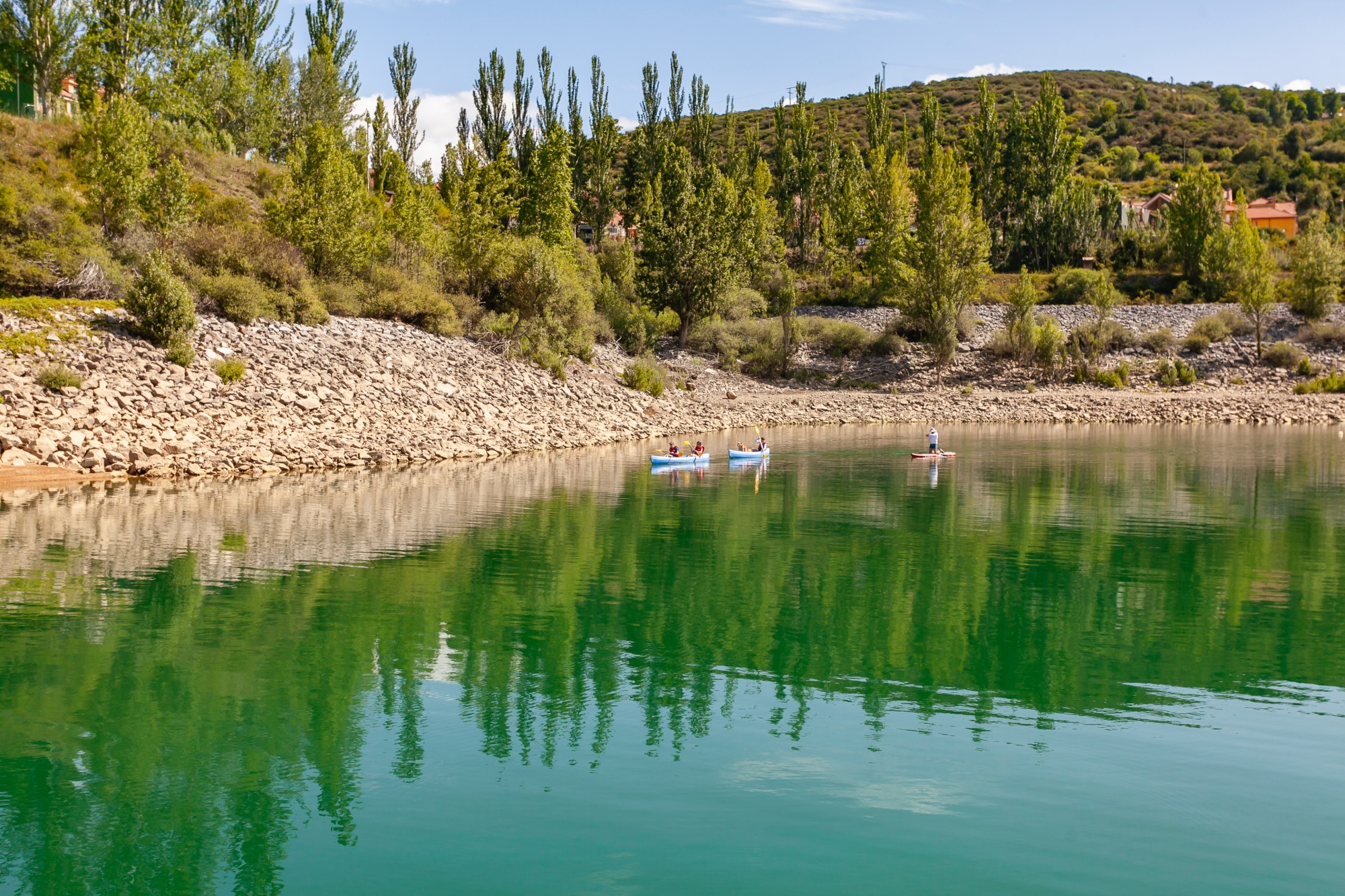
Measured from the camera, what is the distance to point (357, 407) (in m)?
36.5

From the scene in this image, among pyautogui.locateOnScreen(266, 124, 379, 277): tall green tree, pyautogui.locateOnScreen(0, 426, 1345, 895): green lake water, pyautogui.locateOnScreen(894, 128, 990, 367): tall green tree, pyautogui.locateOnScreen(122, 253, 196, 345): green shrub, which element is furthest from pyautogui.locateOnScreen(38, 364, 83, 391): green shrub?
pyautogui.locateOnScreen(894, 128, 990, 367): tall green tree

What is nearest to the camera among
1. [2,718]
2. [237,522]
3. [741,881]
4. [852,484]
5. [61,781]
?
[741,881]

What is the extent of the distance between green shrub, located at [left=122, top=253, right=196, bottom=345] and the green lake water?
38.4 feet

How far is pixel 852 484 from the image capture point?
31.7 m

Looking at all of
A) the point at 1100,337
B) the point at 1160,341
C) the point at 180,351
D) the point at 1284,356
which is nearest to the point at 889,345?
the point at 1100,337

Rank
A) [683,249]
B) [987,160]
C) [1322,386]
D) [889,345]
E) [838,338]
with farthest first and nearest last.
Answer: [987,160] < [838,338] < [889,345] < [683,249] < [1322,386]

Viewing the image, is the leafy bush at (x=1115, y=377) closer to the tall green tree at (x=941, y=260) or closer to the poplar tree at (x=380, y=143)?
the tall green tree at (x=941, y=260)

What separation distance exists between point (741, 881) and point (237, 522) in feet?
59.1

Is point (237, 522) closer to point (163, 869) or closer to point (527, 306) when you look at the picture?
point (163, 869)

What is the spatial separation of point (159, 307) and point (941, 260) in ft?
153

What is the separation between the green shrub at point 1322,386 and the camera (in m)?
61.7

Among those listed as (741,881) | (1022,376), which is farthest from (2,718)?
(1022,376)

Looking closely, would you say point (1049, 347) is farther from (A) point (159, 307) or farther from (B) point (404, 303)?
(A) point (159, 307)

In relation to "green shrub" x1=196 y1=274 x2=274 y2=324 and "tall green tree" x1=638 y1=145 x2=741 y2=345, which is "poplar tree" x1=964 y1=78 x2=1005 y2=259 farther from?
"green shrub" x1=196 y1=274 x2=274 y2=324
